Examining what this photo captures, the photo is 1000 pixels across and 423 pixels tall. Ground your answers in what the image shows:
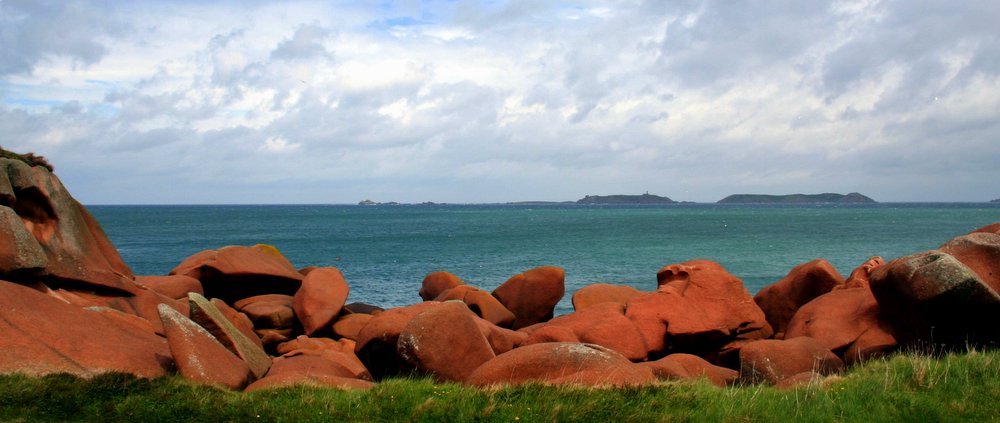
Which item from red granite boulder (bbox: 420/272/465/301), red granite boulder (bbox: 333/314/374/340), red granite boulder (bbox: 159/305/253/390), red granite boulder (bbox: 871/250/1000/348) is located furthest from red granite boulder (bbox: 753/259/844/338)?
red granite boulder (bbox: 159/305/253/390)

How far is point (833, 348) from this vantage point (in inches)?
606

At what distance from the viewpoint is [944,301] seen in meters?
12.7

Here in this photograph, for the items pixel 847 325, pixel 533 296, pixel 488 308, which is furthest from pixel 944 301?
pixel 533 296

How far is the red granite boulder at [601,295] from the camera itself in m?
21.9

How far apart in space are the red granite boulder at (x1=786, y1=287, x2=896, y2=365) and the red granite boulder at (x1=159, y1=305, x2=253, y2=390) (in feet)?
34.5

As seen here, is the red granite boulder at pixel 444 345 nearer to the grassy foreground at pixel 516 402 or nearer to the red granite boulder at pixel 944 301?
the grassy foreground at pixel 516 402

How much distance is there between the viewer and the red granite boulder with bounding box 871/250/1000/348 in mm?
12516

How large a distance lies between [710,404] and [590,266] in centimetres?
4089

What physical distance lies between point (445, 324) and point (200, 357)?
3.97 meters

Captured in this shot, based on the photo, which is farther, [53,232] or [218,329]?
[53,232]

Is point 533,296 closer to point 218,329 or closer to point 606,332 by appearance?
point 606,332

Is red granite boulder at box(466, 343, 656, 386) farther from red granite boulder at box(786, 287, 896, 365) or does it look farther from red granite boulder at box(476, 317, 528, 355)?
red granite boulder at box(786, 287, 896, 365)

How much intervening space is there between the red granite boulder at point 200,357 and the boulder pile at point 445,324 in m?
0.03

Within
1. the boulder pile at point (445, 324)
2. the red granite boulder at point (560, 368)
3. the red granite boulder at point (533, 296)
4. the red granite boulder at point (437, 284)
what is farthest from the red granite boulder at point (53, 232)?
the red granite boulder at point (437, 284)
